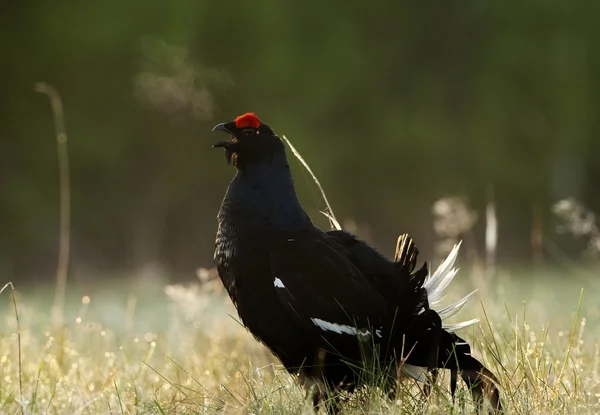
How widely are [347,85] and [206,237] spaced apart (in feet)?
12.2

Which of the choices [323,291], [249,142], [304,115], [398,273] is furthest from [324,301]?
[304,115]

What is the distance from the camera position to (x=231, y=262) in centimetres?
322

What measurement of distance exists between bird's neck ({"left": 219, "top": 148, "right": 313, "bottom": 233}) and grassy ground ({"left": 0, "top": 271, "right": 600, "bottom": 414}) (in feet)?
1.63

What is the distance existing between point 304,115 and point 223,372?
12.8 metres

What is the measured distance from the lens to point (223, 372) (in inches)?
158

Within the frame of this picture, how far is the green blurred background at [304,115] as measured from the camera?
1546cm

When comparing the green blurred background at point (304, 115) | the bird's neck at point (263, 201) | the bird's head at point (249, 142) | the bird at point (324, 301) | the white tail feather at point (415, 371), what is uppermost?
the green blurred background at point (304, 115)

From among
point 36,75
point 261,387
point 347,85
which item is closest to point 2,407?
point 261,387

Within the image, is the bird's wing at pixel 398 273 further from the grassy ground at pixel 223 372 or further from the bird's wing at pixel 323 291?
the grassy ground at pixel 223 372

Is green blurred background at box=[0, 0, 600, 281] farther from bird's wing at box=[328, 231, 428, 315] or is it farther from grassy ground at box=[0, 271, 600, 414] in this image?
bird's wing at box=[328, 231, 428, 315]

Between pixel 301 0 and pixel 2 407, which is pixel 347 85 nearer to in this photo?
pixel 301 0

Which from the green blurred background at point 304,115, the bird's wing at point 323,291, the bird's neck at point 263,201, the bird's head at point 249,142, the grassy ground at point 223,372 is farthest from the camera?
the green blurred background at point 304,115

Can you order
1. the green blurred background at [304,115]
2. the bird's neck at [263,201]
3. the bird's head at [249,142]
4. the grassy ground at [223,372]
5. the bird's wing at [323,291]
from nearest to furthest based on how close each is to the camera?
the grassy ground at [223,372] < the bird's wing at [323,291] < the bird's neck at [263,201] < the bird's head at [249,142] < the green blurred background at [304,115]

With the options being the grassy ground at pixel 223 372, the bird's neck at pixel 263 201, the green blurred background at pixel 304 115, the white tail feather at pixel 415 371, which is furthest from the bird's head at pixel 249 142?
the green blurred background at pixel 304 115
